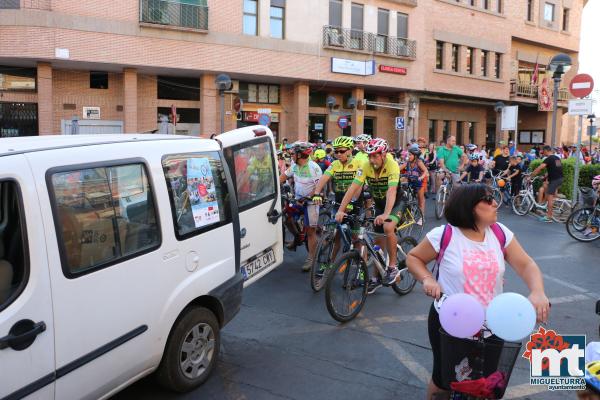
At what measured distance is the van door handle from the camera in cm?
253

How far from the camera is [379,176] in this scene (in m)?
6.34

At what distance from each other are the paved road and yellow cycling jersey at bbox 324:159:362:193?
4.57 feet

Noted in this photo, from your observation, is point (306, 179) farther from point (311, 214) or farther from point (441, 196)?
point (441, 196)

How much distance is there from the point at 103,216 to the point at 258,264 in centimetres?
241

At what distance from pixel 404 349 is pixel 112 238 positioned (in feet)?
9.16

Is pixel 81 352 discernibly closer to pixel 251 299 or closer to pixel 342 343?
pixel 342 343

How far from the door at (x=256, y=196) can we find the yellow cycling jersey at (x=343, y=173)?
1785mm

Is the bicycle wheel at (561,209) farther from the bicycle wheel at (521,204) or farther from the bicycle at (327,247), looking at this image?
the bicycle at (327,247)

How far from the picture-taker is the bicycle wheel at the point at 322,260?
625 centimetres

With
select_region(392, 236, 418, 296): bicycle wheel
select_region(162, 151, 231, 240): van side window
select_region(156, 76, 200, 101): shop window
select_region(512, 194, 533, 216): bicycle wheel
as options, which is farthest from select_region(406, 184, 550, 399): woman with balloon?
select_region(156, 76, 200, 101): shop window

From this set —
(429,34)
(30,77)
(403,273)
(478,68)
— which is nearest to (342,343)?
(403,273)

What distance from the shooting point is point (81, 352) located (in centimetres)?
295

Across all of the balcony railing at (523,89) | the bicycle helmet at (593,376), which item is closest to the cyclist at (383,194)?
the bicycle helmet at (593,376)

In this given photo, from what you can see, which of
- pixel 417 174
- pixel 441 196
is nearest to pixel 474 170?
pixel 441 196
